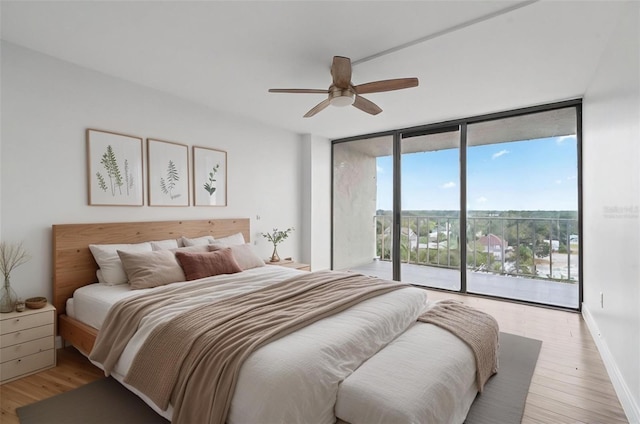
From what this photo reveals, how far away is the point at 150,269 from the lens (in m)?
2.76

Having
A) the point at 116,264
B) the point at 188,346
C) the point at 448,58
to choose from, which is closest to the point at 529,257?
the point at 448,58

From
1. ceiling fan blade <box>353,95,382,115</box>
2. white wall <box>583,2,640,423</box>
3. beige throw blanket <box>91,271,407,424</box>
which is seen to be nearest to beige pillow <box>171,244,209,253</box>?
beige throw blanket <box>91,271,407,424</box>

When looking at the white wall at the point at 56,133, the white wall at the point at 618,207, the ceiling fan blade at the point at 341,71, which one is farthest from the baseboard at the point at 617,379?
the white wall at the point at 56,133

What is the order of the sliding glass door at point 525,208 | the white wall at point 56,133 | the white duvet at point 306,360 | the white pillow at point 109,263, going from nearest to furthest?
1. the white duvet at point 306,360
2. the white wall at point 56,133
3. the white pillow at point 109,263
4. the sliding glass door at point 525,208

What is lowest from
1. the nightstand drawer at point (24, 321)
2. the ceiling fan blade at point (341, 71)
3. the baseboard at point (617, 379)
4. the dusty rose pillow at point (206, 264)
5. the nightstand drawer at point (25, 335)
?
the baseboard at point (617, 379)

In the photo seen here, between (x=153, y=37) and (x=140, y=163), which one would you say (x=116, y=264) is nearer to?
(x=140, y=163)

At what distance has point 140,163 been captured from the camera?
3.35 metres

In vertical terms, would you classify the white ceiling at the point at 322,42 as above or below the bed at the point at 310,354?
above

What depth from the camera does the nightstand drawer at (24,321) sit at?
225 centimetres

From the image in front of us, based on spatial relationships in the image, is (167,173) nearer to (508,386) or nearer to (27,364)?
(27,364)

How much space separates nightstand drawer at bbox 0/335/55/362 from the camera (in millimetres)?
2254

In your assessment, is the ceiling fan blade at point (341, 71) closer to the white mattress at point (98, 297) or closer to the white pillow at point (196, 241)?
the white mattress at point (98, 297)

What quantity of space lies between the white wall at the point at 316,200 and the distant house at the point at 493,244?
246 cm

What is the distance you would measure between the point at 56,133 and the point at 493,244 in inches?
205
